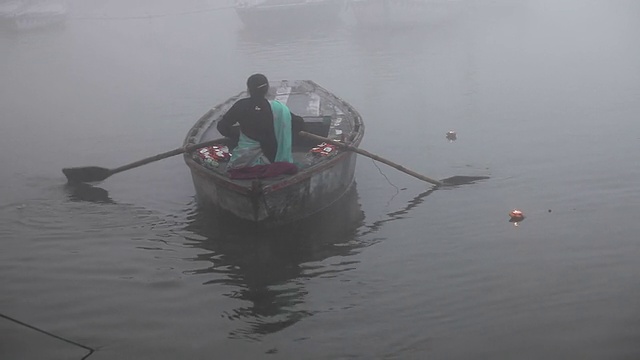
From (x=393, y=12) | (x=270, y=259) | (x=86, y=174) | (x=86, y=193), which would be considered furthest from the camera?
(x=393, y=12)

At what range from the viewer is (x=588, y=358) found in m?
5.40

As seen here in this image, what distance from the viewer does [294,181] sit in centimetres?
798

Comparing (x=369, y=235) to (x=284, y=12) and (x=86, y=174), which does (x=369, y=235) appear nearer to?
(x=86, y=174)

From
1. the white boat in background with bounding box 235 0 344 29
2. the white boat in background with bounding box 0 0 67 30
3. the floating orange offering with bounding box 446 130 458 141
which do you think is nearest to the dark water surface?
the floating orange offering with bounding box 446 130 458 141

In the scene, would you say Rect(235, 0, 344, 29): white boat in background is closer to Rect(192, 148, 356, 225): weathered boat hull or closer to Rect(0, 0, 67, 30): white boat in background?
Rect(0, 0, 67, 30): white boat in background

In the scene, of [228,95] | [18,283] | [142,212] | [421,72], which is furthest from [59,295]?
[421,72]

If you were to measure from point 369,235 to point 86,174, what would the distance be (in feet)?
15.8

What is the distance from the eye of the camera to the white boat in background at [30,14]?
34.9m

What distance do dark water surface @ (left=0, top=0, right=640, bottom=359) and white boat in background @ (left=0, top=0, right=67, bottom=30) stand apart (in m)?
17.3

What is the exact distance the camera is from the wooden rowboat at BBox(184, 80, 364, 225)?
308 inches

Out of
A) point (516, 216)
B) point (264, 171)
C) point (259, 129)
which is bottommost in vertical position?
point (516, 216)

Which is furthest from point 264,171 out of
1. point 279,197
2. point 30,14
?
point 30,14

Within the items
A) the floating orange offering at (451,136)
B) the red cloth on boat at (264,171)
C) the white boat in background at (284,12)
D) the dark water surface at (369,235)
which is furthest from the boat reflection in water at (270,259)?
the white boat in background at (284,12)

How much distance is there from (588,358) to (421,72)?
16.2 meters
